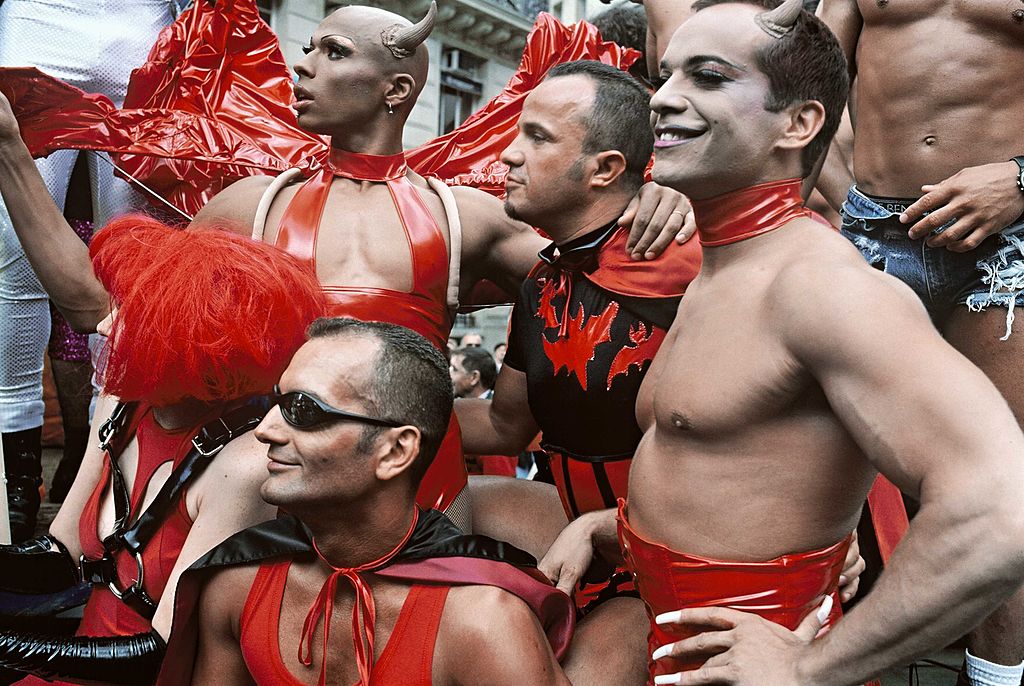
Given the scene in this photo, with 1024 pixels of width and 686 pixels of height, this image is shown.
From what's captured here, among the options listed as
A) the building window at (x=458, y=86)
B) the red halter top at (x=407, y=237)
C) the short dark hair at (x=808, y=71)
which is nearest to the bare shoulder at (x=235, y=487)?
the red halter top at (x=407, y=237)

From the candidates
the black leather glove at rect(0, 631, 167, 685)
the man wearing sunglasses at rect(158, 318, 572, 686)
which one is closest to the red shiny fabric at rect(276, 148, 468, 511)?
the man wearing sunglasses at rect(158, 318, 572, 686)

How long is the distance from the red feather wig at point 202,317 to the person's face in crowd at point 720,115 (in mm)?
1067

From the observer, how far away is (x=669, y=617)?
6.12 feet

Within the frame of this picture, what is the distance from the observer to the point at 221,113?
4.04m

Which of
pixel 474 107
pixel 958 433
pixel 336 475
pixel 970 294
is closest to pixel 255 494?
pixel 336 475

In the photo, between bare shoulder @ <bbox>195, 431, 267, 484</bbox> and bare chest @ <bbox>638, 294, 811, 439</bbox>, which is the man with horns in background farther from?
bare chest @ <bbox>638, 294, 811, 439</bbox>

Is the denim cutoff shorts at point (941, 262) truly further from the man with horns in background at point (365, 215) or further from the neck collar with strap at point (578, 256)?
the man with horns in background at point (365, 215)

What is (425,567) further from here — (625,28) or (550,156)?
(625,28)

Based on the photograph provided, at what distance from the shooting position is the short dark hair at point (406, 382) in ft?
7.06

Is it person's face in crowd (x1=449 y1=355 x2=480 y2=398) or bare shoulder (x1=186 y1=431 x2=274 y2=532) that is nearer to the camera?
bare shoulder (x1=186 y1=431 x2=274 y2=532)

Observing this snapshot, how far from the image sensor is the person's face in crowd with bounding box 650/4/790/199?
190 centimetres

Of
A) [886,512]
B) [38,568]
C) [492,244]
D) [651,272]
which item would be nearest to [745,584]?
[886,512]

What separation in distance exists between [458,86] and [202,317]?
61.6 feet

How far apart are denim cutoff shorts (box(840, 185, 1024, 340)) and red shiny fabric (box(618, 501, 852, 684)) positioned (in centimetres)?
117
